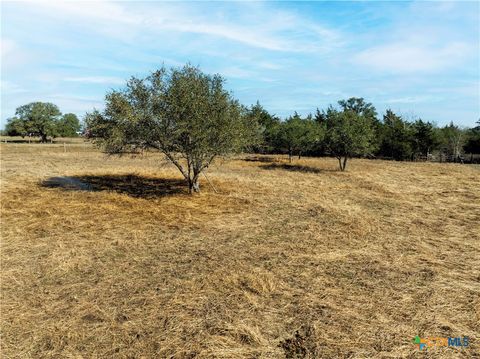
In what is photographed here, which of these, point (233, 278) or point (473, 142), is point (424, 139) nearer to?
point (473, 142)

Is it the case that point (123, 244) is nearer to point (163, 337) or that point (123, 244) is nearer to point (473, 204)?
point (163, 337)

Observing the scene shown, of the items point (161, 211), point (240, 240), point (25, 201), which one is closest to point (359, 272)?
point (240, 240)

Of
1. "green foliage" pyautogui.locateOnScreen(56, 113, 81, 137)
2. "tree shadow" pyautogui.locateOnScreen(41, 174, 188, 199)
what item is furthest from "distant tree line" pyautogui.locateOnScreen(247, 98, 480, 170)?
"green foliage" pyautogui.locateOnScreen(56, 113, 81, 137)


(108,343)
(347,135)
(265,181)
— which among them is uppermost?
(347,135)

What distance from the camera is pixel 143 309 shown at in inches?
315

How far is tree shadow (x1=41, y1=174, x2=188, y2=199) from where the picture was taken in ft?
77.5

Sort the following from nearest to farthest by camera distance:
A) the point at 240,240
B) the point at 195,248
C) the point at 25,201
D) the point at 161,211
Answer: the point at 195,248 → the point at 240,240 → the point at 161,211 → the point at 25,201

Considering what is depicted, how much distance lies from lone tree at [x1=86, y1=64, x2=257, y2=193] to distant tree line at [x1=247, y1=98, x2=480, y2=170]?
17.9m

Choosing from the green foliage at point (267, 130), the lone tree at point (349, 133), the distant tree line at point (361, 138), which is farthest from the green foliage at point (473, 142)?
the green foliage at point (267, 130)

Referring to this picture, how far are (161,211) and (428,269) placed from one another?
13.0 metres

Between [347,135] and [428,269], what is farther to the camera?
[347,135]

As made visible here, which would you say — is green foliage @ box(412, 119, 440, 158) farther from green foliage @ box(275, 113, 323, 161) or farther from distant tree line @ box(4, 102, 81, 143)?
distant tree line @ box(4, 102, 81, 143)

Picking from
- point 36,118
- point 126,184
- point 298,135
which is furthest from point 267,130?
point 36,118

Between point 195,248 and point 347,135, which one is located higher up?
point 347,135
